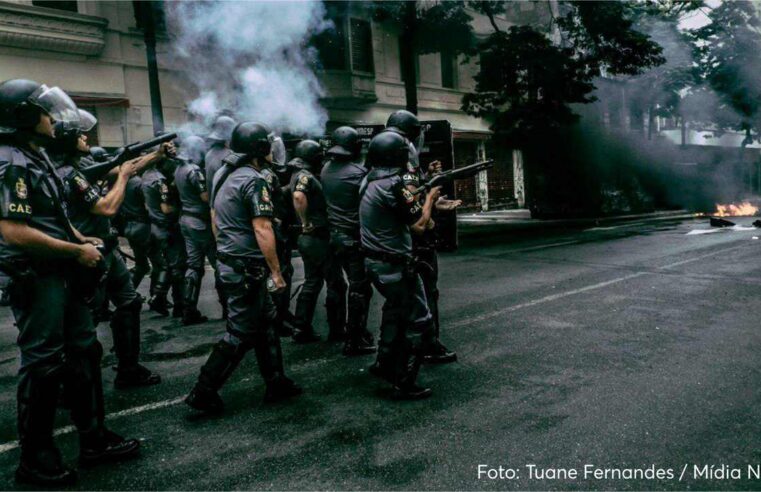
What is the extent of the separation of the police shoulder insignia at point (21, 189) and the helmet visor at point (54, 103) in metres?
0.40

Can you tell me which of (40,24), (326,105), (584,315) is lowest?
(584,315)

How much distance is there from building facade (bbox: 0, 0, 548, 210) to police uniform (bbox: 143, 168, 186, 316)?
851 cm

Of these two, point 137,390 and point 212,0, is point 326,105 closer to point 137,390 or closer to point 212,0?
point 212,0

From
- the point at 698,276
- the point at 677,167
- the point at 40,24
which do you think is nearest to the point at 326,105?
the point at 40,24

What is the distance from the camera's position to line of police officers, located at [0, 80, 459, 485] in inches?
120

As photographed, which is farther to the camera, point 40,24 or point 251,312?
point 40,24

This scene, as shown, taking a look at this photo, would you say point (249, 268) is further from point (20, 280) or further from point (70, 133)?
point (70, 133)

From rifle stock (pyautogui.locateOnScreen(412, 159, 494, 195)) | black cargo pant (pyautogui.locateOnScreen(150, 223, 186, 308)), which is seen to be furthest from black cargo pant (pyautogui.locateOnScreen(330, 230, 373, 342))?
black cargo pant (pyautogui.locateOnScreen(150, 223, 186, 308))

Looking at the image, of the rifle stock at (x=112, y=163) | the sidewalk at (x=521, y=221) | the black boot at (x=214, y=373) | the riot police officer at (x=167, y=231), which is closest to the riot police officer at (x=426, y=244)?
the black boot at (x=214, y=373)

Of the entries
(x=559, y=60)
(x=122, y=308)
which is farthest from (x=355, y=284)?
(x=559, y=60)

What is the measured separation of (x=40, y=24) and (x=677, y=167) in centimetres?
2256

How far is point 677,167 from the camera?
985 inches

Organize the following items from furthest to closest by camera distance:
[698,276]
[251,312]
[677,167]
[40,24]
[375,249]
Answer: [677,167] → [40,24] → [698,276] → [375,249] → [251,312]

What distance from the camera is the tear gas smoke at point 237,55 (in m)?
15.5
